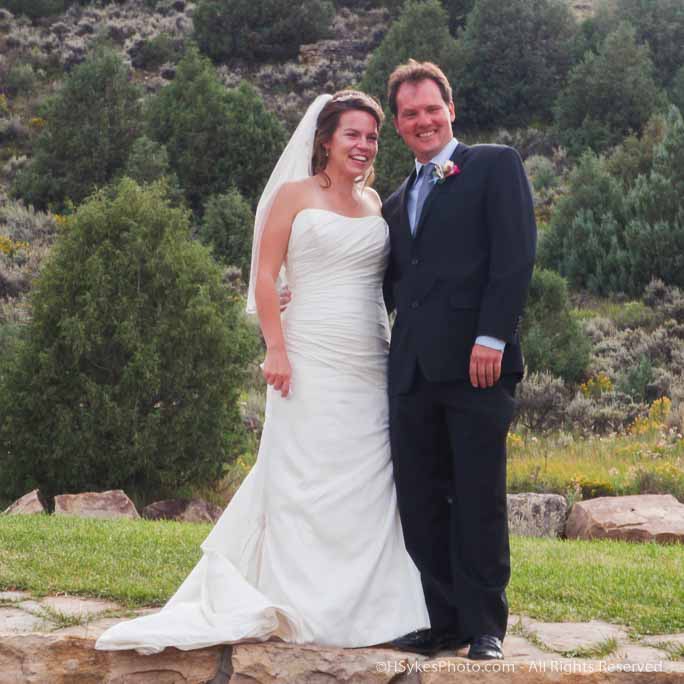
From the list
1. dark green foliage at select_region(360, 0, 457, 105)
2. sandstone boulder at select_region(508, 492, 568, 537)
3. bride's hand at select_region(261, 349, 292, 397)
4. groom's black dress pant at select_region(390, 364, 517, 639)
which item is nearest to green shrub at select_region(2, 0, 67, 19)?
dark green foliage at select_region(360, 0, 457, 105)

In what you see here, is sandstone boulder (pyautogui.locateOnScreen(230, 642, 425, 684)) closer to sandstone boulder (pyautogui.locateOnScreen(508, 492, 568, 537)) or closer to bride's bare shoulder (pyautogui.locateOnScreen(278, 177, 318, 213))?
bride's bare shoulder (pyautogui.locateOnScreen(278, 177, 318, 213))

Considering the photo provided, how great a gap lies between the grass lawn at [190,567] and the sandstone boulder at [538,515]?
6.28 ft

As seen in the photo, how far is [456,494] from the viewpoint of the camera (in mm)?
4195

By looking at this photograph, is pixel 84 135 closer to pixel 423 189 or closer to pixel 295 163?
pixel 295 163

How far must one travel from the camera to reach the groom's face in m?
4.28

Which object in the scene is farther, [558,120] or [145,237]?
[558,120]

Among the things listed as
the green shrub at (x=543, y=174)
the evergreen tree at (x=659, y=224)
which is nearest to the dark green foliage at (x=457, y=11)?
the green shrub at (x=543, y=174)

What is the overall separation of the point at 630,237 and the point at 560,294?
19.1ft

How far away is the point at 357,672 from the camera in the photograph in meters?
4.20

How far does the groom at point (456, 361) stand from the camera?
13.4 feet

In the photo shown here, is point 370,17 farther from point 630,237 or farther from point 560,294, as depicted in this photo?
point 560,294

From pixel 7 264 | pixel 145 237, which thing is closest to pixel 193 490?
pixel 145 237

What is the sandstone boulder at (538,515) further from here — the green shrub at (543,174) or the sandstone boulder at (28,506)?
the green shrub at (543,174)

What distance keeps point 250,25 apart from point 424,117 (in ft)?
116
